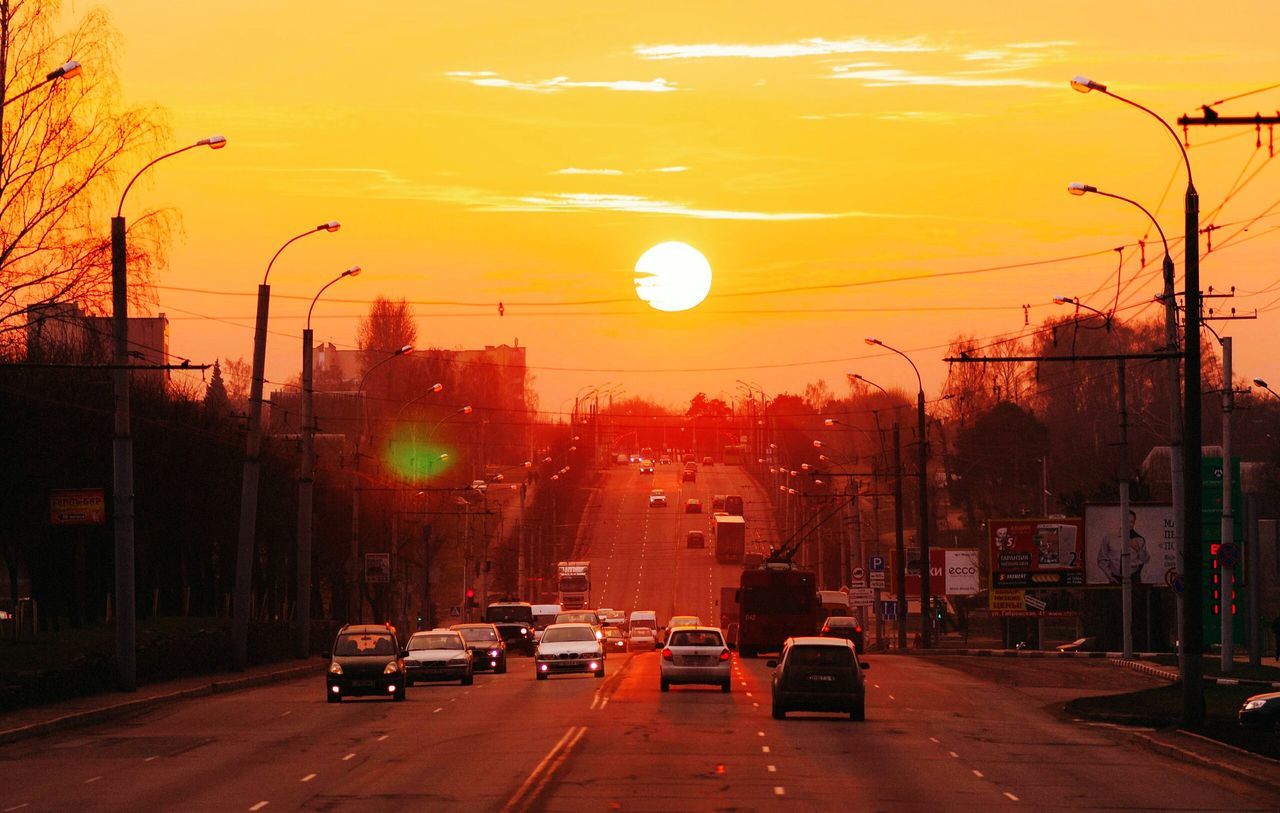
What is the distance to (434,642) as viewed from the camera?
4816 cm

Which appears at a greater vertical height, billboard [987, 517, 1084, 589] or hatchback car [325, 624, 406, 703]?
billboard [987, 517, 1084, 589]

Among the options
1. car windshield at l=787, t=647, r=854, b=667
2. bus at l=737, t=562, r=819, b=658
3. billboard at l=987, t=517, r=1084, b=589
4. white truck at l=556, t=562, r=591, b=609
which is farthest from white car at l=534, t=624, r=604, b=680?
white truck at l=556, t=562, r=591, b=609

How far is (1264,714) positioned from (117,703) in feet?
73.9

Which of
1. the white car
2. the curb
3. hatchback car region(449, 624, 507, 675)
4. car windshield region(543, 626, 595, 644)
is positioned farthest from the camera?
hatchback car region(449, 624, 507, 675)

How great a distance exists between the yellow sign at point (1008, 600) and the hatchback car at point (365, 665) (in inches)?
1618

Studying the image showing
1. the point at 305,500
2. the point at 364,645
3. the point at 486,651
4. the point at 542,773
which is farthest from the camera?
the point at 305,500

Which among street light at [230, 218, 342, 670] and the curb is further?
street light at [230, 218, 342, 670]

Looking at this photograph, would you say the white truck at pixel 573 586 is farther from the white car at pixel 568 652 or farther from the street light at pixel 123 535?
the street light at pixel 123 535

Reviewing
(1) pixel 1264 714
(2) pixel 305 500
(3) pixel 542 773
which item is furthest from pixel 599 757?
(2) pixel 305 500

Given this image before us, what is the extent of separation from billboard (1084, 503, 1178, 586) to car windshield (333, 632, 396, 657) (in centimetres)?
3884

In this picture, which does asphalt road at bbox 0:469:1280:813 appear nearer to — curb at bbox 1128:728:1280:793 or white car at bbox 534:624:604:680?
curb at bbox 1128:728:1280:793

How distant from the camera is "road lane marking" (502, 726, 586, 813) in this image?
780 inches

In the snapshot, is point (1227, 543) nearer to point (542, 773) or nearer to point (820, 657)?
point (820, 657)

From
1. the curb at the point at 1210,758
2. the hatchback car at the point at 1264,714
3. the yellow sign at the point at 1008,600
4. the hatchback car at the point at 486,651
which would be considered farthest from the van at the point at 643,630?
the curb at the point at 1210,758
